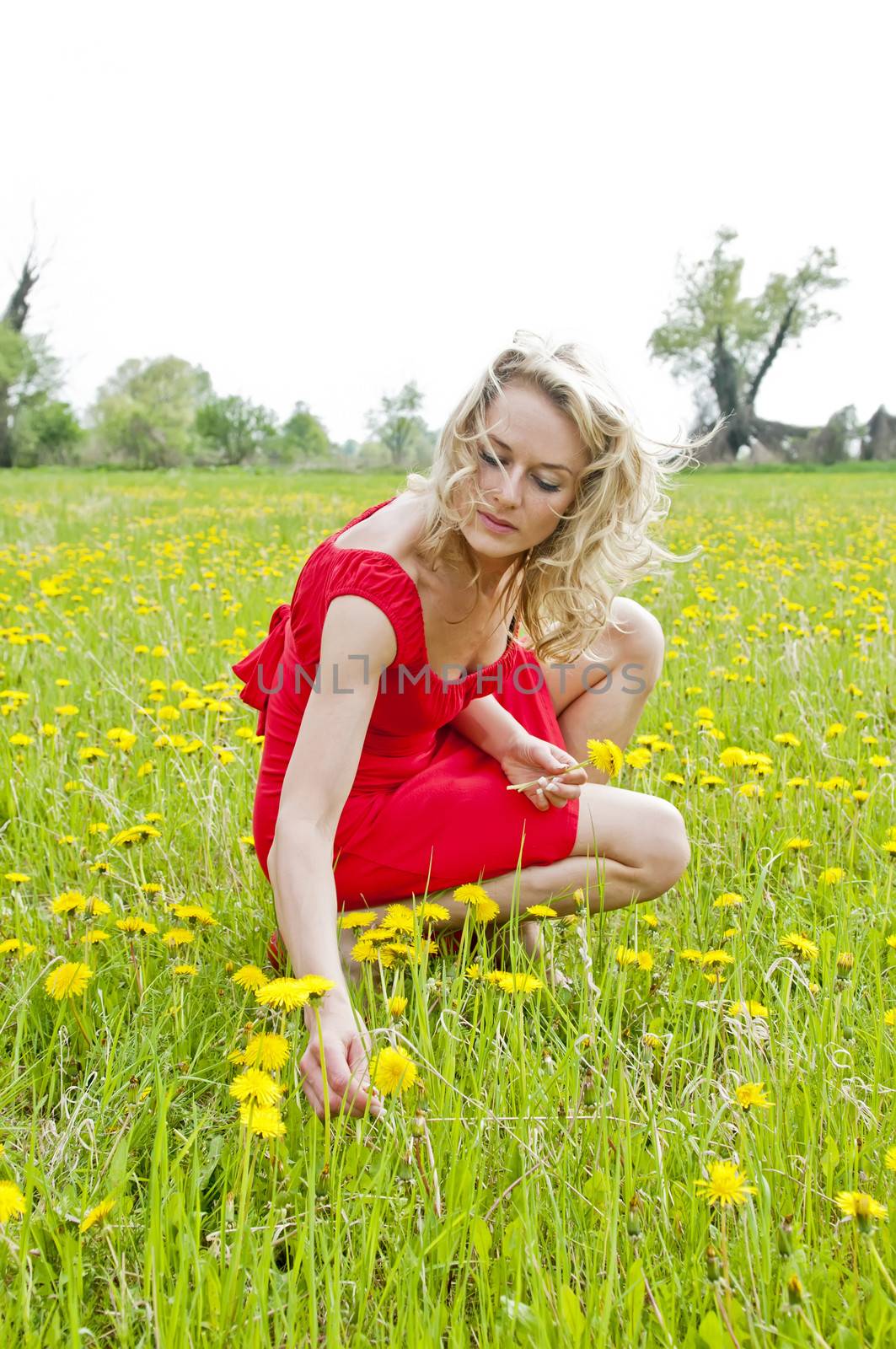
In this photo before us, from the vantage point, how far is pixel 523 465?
182cm

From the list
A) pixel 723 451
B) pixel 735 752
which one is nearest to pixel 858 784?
pixel 735 752

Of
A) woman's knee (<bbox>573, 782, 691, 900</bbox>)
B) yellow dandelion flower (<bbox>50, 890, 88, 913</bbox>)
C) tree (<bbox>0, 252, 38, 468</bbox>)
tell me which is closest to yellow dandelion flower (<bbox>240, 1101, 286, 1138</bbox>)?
yellow dandelion flower (<bbox>50, 890, 88, 913</bbox>)

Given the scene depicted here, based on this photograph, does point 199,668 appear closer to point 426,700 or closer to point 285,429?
point 426,700

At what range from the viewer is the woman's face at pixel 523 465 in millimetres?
1803

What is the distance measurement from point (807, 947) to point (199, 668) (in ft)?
8.44

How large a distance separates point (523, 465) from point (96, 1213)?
49.7 inches

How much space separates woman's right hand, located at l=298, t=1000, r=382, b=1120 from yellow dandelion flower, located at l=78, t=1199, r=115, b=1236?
267 mm

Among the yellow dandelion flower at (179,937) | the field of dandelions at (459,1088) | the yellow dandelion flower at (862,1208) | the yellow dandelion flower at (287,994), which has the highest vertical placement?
the yellow dandelion flower at (287,994)

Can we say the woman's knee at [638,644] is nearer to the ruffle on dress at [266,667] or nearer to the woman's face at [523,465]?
the woman's face at [523,465]

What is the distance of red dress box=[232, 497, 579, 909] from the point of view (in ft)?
6.33

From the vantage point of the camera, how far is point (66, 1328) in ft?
3.67

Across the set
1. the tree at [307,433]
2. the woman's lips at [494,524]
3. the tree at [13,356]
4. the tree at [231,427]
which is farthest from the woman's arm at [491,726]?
the tree at [307,433]

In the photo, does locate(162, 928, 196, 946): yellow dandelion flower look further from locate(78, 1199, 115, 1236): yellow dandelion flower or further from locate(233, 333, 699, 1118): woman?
locate(78, 1199, 115, 1236): yellow dandelion flower

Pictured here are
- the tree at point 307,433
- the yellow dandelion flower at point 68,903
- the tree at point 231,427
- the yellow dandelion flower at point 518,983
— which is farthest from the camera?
the tree at point 307,433
